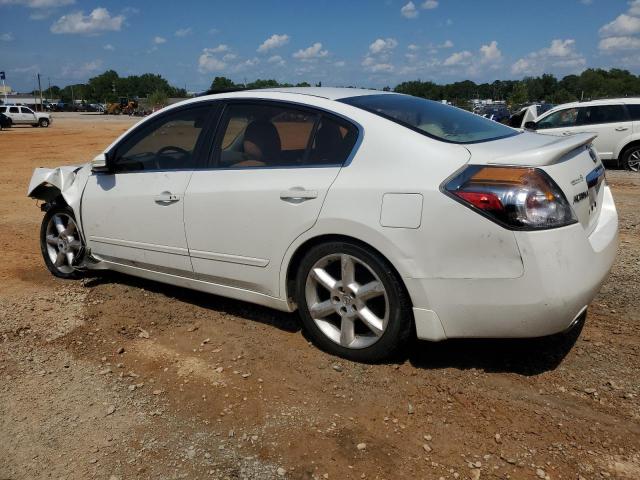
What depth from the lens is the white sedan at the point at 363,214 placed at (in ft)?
9.31

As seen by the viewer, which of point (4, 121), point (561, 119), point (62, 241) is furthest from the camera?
point (4, 121)

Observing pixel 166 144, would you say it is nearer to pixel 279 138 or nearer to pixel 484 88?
pixel 279 138

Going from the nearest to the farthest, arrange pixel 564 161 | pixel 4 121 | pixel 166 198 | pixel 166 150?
pixel 564 161 → pixel 166 198 → pixel 166 150 → pixel 4 121

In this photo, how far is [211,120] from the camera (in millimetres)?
4012

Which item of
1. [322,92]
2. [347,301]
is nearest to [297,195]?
[347,301]

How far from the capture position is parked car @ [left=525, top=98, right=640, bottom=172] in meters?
12.7

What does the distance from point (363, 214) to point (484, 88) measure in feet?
362

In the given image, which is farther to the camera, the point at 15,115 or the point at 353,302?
the point at 15,115

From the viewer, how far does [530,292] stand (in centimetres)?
Result: 279

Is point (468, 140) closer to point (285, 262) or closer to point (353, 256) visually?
point (353, 256)

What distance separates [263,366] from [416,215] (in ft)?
4.42

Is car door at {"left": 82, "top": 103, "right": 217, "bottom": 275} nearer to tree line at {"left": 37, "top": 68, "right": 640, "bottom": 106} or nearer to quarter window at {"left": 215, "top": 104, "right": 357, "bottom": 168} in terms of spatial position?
quarter window at {"left": 215, "top": 104, "right": 357, "bottom": 168}

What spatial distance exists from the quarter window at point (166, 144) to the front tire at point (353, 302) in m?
1.28

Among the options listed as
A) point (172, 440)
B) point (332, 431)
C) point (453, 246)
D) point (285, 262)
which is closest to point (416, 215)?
point (453, 246)
